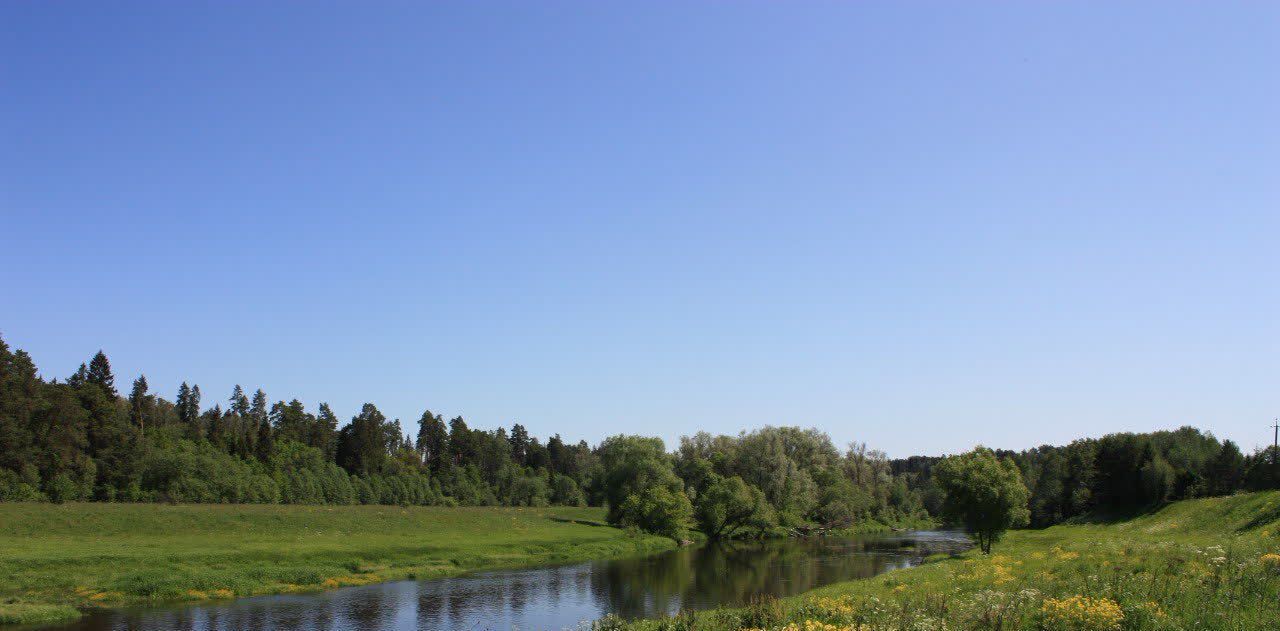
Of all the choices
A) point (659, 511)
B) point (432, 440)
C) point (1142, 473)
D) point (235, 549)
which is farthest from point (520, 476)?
point (1142, 473)

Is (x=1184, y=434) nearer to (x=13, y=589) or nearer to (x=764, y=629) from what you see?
(x=764, y=629)

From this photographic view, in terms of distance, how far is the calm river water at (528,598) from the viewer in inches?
1672

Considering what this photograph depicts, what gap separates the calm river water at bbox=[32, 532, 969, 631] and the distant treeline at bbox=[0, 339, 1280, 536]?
29.7 metres

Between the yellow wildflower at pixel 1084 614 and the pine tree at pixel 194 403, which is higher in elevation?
the pine tree at pixel 194 403

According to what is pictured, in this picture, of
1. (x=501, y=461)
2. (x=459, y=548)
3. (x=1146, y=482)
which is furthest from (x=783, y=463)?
(x=501, y=461)

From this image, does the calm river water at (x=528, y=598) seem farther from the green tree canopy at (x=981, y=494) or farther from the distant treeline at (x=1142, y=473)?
the distant treeline at (x=1142, y=473)

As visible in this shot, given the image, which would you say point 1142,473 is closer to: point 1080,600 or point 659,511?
point 659,511

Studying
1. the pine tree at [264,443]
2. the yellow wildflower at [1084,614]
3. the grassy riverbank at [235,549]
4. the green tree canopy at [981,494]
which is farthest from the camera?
the pine tree at [264,443]

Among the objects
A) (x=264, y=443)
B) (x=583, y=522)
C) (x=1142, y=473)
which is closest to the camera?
(x=1142, y=473)

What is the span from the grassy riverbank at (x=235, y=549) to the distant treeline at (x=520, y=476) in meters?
12.5

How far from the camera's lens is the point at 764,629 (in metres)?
19.8

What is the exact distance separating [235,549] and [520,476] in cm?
10851

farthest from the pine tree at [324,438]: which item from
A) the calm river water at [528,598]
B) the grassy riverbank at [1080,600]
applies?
the grassy riverbank at [1080,600]

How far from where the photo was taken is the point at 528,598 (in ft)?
175
